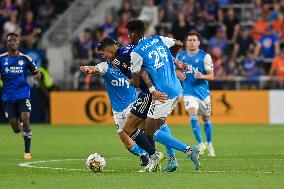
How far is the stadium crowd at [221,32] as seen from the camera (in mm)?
30547

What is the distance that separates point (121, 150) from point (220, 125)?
32.4ft

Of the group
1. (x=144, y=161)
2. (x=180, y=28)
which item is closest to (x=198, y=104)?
(x=144, y=161)

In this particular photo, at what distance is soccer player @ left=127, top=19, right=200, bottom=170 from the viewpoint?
1389 cm

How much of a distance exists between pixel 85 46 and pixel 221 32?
16.2 ft

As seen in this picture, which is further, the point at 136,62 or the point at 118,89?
the point at 118,89

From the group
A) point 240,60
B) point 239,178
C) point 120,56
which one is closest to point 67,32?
point 240,60

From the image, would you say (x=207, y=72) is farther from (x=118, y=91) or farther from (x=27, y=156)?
(x=27, y=156)

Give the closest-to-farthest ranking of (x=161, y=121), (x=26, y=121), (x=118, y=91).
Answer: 1. (x=161, y=121)
2. (x=118, y=91)
3. (x=26, y=121)

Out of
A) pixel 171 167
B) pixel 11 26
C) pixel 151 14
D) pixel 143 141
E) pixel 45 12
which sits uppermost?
pixel 45 12

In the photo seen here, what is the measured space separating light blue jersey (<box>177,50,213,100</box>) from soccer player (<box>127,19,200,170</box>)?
19.0ft

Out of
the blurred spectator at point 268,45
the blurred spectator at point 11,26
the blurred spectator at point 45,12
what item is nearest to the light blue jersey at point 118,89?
the blurred spectator at point 268,45

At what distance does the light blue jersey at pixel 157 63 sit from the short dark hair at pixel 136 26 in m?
0.15

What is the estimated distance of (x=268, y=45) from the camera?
31.1m

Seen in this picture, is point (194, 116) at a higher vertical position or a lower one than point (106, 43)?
lower
